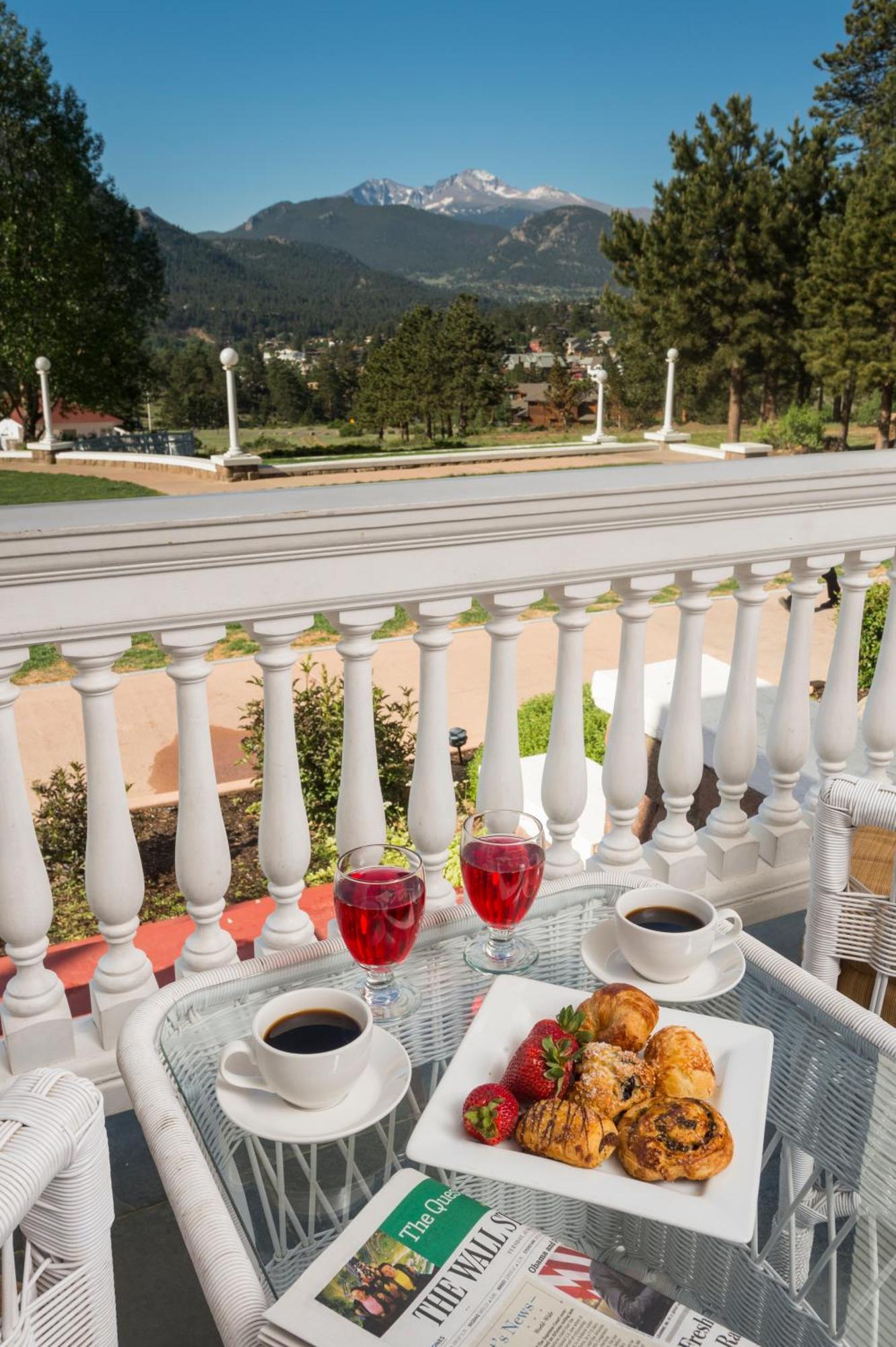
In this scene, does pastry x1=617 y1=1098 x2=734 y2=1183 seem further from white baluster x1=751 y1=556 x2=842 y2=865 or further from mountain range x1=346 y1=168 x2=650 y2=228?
mountain range x1=346 y1=168 x2=650 y2=228

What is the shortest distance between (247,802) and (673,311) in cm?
2194

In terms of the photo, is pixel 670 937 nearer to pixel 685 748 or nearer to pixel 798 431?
pixel 685 748

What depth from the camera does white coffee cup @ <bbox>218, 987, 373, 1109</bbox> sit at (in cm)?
56

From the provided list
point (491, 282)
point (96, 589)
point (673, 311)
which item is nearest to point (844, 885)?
point (96, 589)

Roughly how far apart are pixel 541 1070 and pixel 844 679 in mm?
990

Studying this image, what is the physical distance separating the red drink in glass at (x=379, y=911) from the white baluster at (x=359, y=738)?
1.23 feet

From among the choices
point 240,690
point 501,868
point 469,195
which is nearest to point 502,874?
point 501,868

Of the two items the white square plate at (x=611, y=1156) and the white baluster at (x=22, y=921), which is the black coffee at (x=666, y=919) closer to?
the white square plate at (x=611, y=1156)

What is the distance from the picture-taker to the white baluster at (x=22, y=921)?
0.91 meters

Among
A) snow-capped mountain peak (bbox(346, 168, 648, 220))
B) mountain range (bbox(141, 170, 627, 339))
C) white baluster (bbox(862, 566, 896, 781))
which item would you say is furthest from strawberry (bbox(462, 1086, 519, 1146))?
snow-capped mountain peak (bbox(346, 168, 648, 220))

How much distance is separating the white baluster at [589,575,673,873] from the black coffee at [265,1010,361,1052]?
69 centimetres

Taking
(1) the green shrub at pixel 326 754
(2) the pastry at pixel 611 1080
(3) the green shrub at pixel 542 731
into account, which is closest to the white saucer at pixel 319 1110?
(2) the pastry at pixel 611 1080

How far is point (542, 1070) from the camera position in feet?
1.91

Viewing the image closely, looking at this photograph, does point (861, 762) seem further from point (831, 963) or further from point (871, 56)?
point (871, 56)
